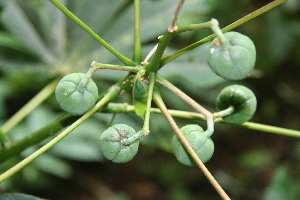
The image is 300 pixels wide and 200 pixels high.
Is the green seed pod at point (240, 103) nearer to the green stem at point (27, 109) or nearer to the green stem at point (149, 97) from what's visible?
the green stem at point (149, 97)

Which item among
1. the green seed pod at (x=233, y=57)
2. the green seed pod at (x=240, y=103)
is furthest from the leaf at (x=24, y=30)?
the green seed pod at (x=233, y=57)

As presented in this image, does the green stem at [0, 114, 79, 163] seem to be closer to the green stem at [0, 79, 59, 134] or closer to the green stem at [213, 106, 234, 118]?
the green stem at [0, 79, 59, 134]

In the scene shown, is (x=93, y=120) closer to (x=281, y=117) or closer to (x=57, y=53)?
(x=57, y=53)

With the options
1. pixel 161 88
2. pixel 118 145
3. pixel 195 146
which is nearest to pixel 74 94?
pixel 118 145

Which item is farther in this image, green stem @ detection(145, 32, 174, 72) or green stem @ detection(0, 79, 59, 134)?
green stem @ detection(0, 79, 59, 134)

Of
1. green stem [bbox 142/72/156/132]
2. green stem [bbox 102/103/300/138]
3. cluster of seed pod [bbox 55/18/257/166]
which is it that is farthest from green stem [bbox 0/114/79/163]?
green stem [bbox 142/72/156/132]

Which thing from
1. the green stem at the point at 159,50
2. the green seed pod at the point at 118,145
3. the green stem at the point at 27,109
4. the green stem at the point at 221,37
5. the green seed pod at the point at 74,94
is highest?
the green stem at the point at 27,109
